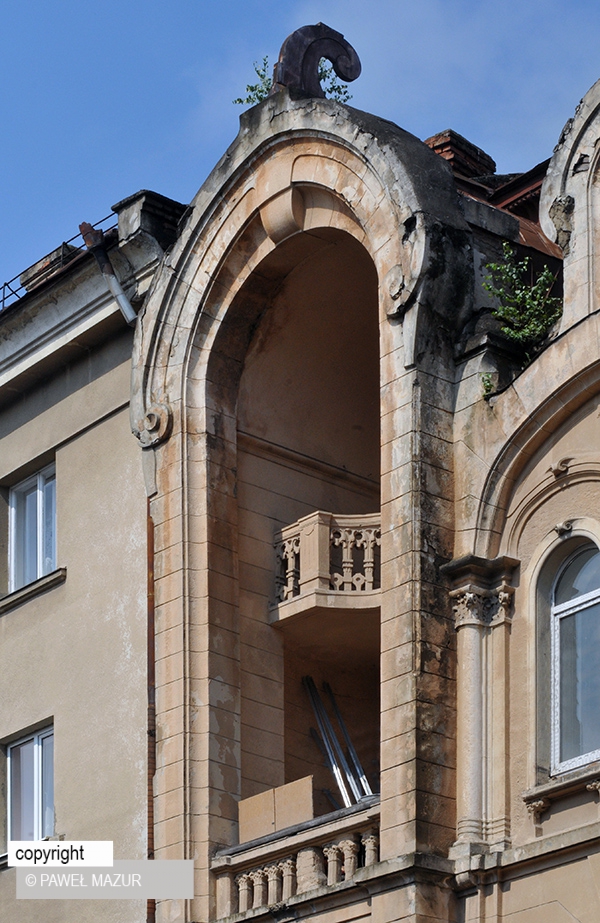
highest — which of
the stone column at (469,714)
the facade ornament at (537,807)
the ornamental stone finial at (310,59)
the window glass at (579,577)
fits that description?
the ornamental stone finial at (310,59)

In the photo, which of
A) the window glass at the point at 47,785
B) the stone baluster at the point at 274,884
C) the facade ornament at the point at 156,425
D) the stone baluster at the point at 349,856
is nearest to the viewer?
the stone baluster at the point at 349,856

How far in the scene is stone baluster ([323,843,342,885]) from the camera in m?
16.1

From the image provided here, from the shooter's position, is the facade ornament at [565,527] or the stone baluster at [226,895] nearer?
the facade ornament at [565,527]

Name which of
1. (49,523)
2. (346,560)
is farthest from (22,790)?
(346,560)

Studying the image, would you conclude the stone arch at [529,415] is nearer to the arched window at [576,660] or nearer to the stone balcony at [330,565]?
the arched window at [576,660]

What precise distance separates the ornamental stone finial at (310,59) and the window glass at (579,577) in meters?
5.73

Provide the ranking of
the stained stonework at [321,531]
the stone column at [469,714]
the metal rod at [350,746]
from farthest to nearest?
the metal rod at [350,746] < the stained stonework at [321,531] < the stone column at [469,714]

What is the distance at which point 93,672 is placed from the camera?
19.6 metres

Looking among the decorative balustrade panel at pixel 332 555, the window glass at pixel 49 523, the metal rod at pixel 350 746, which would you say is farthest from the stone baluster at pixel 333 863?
the window glass at pixel 49 523

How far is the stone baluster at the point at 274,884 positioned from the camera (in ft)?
55.0

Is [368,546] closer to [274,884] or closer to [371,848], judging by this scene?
[274,884]

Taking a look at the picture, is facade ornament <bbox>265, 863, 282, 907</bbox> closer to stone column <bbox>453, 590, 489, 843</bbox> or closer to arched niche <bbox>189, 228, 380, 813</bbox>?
arched niche <bbox>189, 228, 380, 813</bbox>

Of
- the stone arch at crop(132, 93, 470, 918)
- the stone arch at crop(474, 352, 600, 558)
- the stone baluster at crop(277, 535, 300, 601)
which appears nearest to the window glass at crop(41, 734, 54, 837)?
the stone arch at crop(132, 93, 470, 918)

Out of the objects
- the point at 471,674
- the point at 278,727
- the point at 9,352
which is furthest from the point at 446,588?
the point at 9,352
